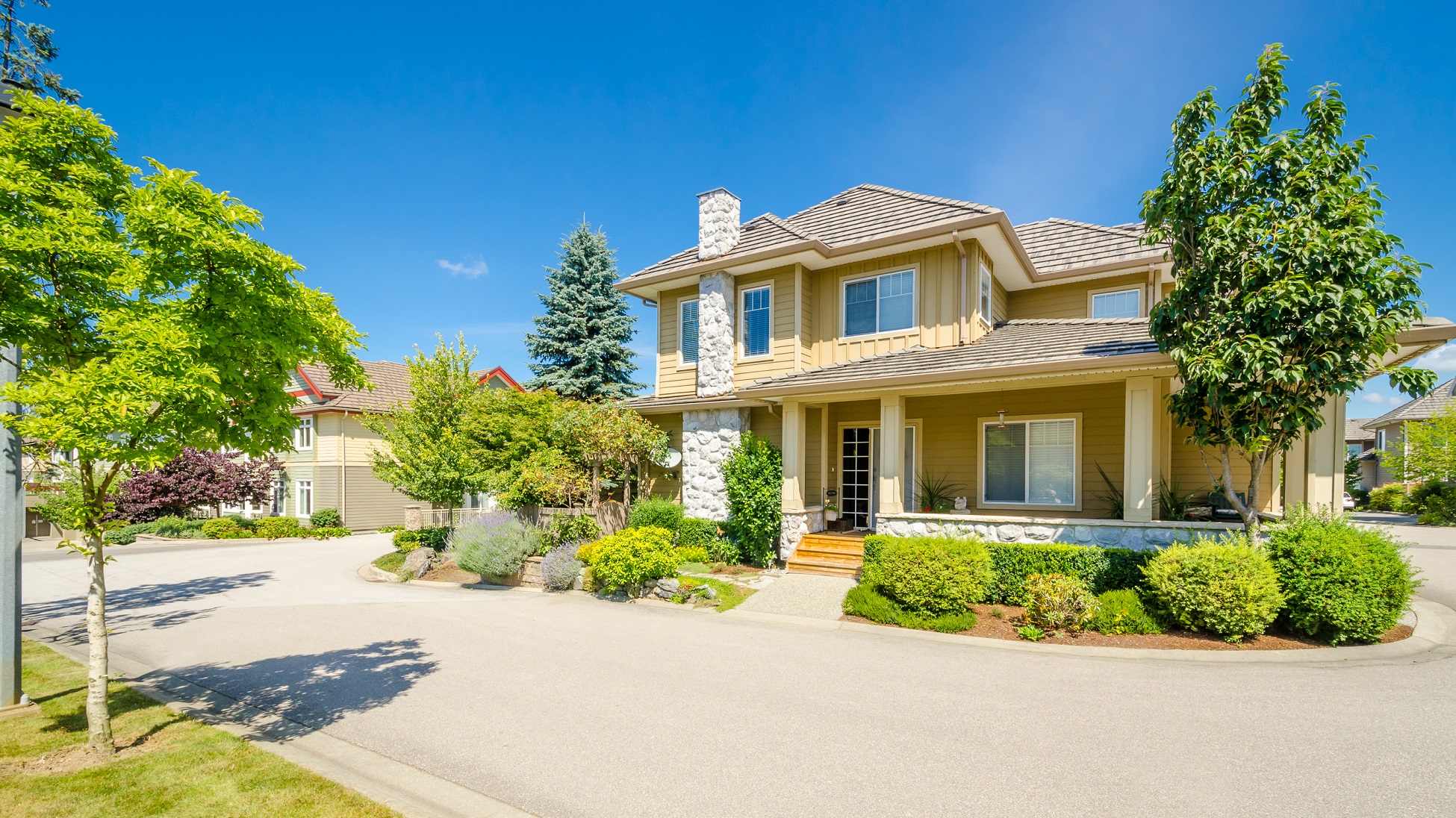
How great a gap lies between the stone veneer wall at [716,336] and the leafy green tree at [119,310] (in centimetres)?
1024

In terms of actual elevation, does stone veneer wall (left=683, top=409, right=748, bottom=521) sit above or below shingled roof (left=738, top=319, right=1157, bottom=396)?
below

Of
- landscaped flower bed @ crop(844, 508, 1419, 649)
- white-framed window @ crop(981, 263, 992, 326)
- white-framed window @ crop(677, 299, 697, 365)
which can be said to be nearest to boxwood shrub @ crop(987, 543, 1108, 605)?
landscaped flower bed @ crop(844, 508, 1419, 649)

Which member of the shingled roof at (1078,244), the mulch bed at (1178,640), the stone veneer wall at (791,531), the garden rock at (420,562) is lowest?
the garden rock at (420,562)

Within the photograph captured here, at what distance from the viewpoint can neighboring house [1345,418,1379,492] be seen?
40.4 metres

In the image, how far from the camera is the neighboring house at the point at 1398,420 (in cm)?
3550

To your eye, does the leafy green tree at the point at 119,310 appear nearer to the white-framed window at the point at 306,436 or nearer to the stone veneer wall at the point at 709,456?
the stone veneer wall at the point at 709,456

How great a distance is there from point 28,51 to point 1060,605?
32.3 metres

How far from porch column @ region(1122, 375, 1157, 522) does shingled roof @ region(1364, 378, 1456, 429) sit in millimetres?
37498

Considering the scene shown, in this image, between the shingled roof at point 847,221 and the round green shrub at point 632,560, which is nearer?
the round green shrub at point 632,560

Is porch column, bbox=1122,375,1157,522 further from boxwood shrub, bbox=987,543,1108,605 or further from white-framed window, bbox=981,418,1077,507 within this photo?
white-framed window, bbox=981,418,1077,507

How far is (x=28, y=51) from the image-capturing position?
67.5 ft

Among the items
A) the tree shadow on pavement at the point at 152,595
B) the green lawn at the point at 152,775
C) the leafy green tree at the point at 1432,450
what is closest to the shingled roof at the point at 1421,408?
the leafy green tree at the point at 1432,450

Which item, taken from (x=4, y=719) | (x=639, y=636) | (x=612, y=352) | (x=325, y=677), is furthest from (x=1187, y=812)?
(x=612, y=352)

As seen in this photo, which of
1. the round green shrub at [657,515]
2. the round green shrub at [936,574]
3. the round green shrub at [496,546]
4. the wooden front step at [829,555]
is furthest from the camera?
the round green shrub at [657,515]
